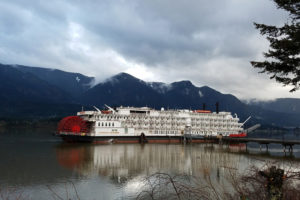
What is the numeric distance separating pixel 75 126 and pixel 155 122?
17198 mm

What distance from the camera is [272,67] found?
1416 centimetres

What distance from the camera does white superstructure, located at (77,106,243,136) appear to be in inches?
2095

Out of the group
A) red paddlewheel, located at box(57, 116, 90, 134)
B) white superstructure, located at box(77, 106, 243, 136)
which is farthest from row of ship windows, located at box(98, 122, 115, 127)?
red paddlewheel, located at box(57, 116, 90, 134)

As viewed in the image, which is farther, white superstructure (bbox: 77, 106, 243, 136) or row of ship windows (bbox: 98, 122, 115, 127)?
white superstructure (bbox: 77, 106, 243, 136)

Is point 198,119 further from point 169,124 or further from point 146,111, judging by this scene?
point 146,111

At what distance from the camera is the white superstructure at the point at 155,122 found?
175 ft

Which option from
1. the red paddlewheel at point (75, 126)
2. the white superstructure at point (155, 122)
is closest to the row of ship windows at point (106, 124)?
the white superstructure at point (155, 122)

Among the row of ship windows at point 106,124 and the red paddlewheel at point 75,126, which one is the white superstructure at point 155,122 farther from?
the red paddlewheel at point 75,126

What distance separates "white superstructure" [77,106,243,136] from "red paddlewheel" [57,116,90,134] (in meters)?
1.21

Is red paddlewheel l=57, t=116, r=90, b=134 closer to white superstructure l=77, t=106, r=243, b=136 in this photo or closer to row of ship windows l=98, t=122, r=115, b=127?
white superstructure l=77, t=106, r=243, b=136

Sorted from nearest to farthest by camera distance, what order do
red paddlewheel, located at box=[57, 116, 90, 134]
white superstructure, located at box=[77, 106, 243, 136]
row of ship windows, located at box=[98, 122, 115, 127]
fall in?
1. red paddlewheel, located at box=[57, 116, 90, 134]
2. row of ship windows, located at box=[98, 122, 115, 127]
3. white superstructure, located at box=[77, 106, 243, 136]

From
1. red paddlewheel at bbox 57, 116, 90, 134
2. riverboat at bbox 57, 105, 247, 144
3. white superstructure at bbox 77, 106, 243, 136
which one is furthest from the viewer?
white superstructure at bbox 77, 106, 243, 136

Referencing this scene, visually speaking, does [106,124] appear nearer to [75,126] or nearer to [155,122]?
[75,126]

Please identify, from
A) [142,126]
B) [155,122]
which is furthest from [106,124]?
[155,122]
